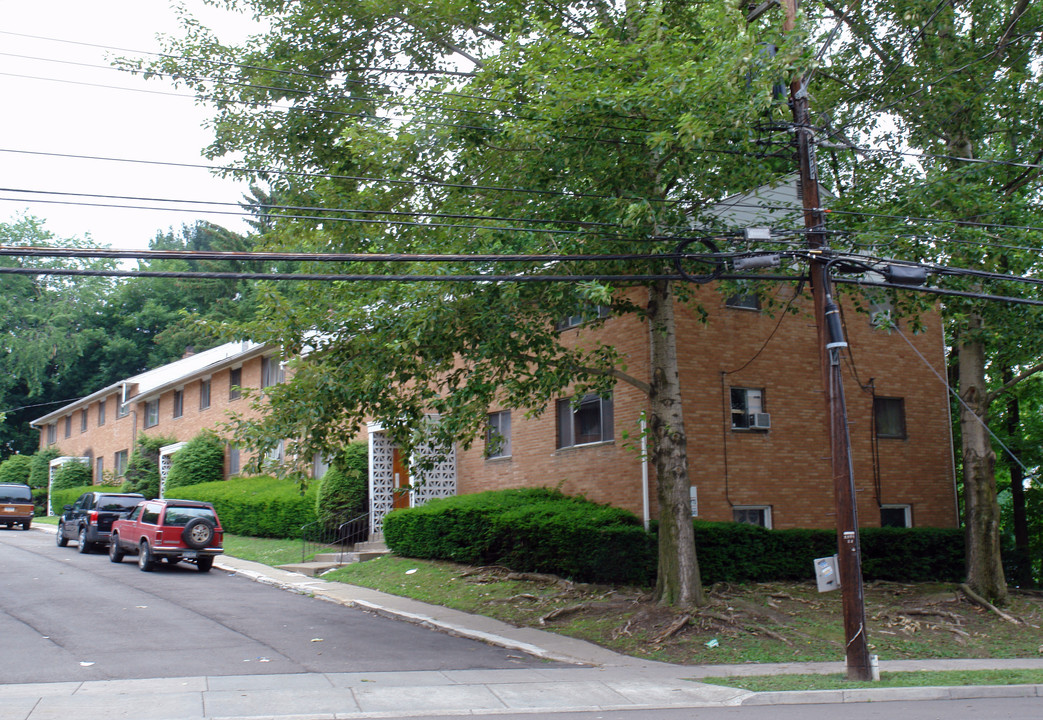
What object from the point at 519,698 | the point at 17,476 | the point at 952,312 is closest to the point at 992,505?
the point at 952,312

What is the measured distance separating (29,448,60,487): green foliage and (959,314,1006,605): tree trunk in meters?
50.4

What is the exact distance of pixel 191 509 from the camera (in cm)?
2195

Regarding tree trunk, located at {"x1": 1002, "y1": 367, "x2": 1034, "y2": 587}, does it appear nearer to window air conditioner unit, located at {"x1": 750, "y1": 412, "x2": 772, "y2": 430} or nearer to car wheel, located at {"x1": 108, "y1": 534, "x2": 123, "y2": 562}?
window air conditioner unit, located at {"x1": 750, "y1": 412, "x2": 772, "y2": 430}

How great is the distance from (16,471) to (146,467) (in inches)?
823

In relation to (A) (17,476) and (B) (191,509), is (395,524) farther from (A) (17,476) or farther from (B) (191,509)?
(A) (17,476)

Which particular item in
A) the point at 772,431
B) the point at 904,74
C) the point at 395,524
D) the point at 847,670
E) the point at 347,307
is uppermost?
the point at 904,74

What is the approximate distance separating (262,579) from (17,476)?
42698 millimetres

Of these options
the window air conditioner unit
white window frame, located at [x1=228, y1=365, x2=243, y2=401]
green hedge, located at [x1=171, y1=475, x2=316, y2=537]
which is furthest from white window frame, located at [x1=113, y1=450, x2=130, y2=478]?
the window air conditioner unit

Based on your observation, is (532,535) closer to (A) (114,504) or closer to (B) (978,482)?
(B) (978,482)

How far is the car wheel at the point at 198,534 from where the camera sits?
2138 centimetres

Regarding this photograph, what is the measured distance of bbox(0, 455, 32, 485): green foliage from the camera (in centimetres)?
5547

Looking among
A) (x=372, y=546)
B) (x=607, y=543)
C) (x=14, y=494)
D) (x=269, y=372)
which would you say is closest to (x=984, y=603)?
(x=607, y=543)

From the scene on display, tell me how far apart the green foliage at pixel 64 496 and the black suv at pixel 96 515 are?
17620mm

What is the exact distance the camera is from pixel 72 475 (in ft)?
159
